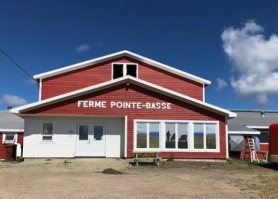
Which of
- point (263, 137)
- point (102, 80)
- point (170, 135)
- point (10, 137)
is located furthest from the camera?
point (263, 137)

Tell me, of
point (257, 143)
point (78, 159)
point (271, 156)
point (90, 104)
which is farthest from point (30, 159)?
point (257, 143)

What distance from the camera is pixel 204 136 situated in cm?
2486

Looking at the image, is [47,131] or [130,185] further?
[47,131]

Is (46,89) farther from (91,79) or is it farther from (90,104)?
(90,104)

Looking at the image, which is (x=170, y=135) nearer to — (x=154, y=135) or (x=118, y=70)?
(x=154, y=135)

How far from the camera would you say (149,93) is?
25.0 m

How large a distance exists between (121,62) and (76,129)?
6.51 metres

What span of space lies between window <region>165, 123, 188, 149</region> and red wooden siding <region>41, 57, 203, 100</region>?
457cm

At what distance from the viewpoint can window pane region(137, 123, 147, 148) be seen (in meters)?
24.4

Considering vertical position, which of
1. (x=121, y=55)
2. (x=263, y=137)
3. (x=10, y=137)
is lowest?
(x=10, y=137)

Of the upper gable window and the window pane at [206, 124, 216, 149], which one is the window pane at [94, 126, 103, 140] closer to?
the upper gable window

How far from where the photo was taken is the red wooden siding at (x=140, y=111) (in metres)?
24.3

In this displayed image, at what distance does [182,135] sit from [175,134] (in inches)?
17.1

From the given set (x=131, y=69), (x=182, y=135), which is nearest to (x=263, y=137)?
(x=182, y=135)
